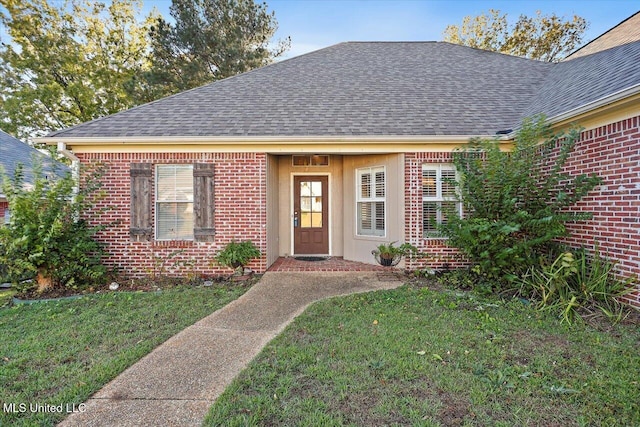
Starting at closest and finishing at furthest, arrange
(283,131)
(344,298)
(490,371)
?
(490,371)
(344,298)
(283,131)

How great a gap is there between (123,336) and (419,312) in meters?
3.68

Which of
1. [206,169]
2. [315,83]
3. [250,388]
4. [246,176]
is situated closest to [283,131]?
[246,176]

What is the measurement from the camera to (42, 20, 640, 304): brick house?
19.5 ft

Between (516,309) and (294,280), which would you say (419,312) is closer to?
(516,309)

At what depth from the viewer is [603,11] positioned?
512 inches

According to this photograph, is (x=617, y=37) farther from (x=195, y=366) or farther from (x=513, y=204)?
(x=195, y=366)

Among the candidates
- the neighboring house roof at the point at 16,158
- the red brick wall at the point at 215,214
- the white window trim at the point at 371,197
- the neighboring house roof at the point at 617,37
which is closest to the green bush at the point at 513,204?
the white window trim at the point at 371,197

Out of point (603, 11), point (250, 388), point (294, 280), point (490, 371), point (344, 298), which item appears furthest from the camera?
point (603, 11)

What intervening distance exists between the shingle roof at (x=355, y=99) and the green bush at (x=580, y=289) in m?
3.02

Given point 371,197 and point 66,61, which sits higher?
point 66,61

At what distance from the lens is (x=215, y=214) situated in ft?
20.7

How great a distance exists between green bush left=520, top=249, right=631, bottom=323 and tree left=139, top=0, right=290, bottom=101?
15.8 m

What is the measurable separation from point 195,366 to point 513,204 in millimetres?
4838

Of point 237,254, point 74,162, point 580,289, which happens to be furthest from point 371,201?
point 74,162
